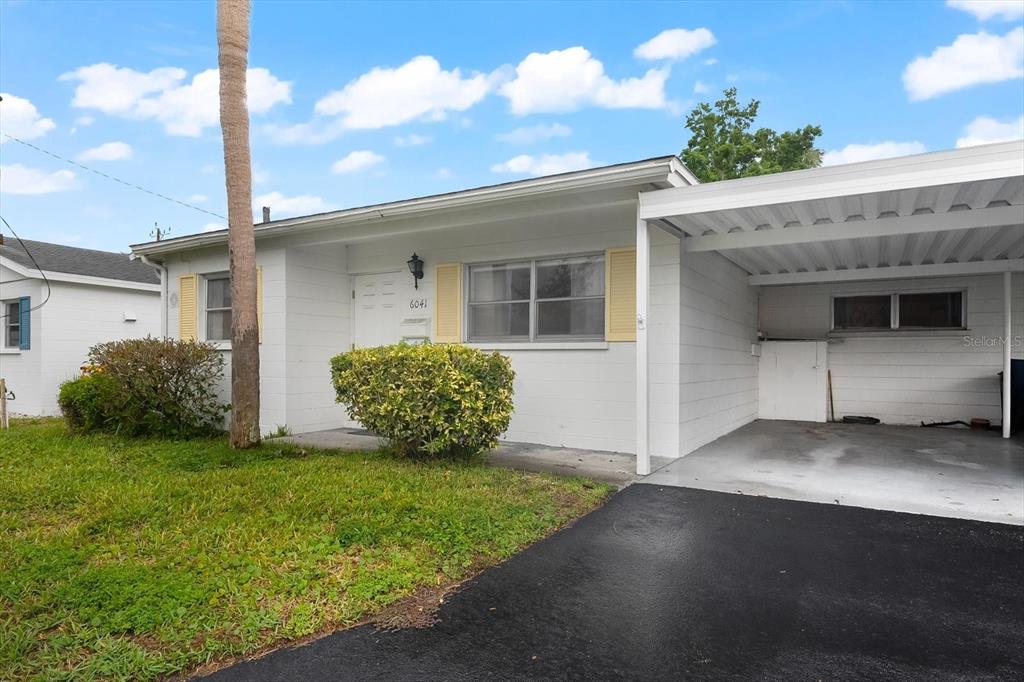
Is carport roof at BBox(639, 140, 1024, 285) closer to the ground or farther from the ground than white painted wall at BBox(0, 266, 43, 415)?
farther from the ground

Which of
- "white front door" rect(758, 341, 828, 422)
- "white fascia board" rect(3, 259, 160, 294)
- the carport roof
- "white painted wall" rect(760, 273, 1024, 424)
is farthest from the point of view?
"white fascia board" rect(3, 259, 160, 294)

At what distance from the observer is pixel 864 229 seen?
198 inches

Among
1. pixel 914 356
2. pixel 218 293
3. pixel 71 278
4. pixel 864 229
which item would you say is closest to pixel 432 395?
pixel 864 229

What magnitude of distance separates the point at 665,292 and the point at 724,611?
384 cm

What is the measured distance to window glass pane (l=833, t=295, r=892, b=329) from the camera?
9.09 metres

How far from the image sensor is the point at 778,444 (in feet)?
22.9

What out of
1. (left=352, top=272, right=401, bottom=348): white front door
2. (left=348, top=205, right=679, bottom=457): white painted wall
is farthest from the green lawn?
(left=352, top=272, right=401, bottom=348): white front door

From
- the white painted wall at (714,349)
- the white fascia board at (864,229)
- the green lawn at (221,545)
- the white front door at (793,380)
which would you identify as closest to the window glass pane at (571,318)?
the white painted wall at (714,349)

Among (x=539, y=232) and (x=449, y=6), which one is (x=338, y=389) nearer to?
(x=539, y=232)

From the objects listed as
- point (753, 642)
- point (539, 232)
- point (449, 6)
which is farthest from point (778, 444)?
point (449, 6)

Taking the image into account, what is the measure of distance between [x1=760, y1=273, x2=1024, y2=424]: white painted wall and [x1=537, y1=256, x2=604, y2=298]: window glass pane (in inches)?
190

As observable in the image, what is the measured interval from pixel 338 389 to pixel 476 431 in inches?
58.7

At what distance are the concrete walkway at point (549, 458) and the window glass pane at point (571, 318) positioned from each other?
4.54 feet

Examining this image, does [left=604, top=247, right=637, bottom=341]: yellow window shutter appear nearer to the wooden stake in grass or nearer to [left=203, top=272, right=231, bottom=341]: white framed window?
[left=203, top=272, right=231, bottom=341]: white framed window
